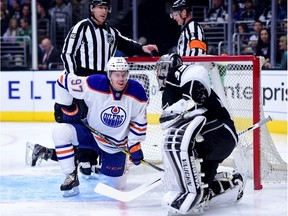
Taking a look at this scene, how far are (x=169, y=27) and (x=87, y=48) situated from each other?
603 centimetres

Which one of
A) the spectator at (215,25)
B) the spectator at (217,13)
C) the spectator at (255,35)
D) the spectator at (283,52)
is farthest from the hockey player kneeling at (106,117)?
the spectator at (217,13)

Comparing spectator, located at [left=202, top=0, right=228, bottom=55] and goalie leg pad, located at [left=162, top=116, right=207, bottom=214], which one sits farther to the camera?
spectator, located at [left=202, top=0, right=228, bottom=55]

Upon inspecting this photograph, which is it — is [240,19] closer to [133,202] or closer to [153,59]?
[153,59]

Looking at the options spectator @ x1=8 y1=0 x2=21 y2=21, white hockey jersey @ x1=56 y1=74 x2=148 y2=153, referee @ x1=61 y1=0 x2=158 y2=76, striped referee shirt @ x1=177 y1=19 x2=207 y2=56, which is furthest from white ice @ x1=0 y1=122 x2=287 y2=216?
spectator @ x1=8 y1=0 x2=21 y2=21

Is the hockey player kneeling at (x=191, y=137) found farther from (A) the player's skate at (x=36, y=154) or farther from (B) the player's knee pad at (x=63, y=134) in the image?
(A) the player's skate at (x=36, y=154)

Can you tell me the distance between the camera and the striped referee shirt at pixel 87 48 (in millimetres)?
4324

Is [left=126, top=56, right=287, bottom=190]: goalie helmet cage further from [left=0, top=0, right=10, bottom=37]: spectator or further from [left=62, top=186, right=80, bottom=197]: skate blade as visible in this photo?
[left=0, top=0, right=10, bottom=37]: spectator

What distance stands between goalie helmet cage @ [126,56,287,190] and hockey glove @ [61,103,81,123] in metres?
0.75

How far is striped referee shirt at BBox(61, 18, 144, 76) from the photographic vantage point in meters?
4.32

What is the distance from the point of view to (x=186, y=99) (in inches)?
132

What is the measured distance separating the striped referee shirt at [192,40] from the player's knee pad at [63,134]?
1.10m

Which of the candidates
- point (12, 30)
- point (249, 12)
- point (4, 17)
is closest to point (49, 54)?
point (12, 30)

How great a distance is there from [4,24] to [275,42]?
371 cm

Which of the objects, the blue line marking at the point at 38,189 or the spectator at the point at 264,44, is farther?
the spectator at the point at 264,44
